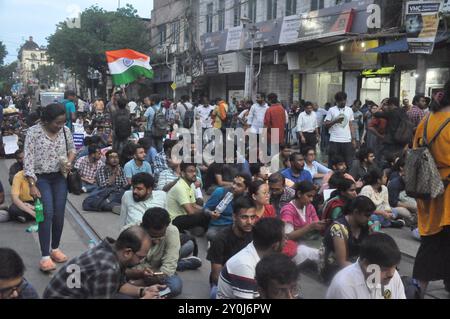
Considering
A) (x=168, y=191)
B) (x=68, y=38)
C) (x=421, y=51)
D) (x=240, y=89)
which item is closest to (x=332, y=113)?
(x=421, y=51)

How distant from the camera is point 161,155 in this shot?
9.01 m

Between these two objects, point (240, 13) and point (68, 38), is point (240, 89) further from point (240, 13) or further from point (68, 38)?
point (68, 38)

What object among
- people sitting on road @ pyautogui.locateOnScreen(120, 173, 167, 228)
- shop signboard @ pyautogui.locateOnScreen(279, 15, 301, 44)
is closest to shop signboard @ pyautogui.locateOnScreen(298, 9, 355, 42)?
shop signboard @ pyautogui.locateOnScreen(279, 15, 301, 44)

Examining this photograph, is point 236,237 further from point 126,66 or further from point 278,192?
point 126,66

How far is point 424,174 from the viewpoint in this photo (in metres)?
4.09

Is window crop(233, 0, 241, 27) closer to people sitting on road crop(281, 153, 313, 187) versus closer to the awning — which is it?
the awning

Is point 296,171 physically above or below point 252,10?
below

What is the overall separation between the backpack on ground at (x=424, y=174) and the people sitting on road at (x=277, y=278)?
1754mm

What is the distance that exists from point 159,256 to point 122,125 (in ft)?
18.9

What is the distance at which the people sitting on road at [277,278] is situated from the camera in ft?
9.14

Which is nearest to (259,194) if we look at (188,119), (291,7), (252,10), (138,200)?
(138,200)

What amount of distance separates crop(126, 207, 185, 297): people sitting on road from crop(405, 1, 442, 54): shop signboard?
8570mm

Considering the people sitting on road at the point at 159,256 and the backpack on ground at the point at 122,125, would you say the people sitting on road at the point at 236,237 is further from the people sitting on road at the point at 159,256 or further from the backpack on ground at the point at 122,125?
the backpack on ground at the point at 122,125
